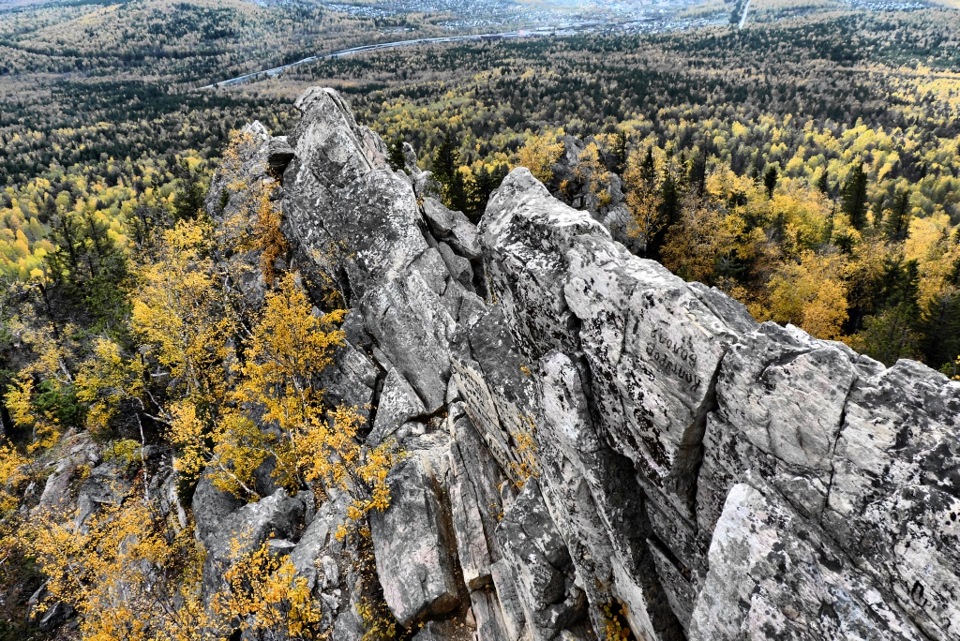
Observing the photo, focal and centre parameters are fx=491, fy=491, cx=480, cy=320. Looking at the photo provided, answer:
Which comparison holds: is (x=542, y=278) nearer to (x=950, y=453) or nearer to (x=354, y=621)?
(x=950, y=453)

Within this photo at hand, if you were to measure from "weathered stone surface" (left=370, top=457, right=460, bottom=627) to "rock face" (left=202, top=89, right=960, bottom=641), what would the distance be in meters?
0.10

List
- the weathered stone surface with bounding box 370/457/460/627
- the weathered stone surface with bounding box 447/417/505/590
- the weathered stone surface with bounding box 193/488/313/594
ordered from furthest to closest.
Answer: the weathered stone surface with bounding box 193/488/313/594 < the weathered stone surface with bounding box 370/457/460/627 < the weathered stone surface with bounding box 447/417/505/590

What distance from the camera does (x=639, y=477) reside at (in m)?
14.5

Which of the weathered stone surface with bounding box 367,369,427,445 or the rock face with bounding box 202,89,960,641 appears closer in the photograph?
the rock face with bounding box 202,89,960,641

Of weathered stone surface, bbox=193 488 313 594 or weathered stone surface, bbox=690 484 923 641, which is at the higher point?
weathered stone surface, bbox=690 484 923 641

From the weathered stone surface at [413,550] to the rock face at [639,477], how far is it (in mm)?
99

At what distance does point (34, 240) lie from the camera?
10812 centimetres

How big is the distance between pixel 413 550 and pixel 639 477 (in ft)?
44.8

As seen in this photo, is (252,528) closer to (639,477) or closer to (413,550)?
(413,550)

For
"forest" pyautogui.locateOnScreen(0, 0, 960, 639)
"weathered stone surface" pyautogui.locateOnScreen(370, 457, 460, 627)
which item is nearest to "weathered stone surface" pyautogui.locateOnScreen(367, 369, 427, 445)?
"forest" pyautogui.locateOnScreen(0, 0, 960, 639)

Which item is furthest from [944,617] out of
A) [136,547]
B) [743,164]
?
[743,164]

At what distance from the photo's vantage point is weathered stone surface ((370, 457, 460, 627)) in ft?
73.3

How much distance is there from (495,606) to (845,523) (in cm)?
1589

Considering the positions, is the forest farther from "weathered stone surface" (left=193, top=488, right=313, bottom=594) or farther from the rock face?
the rock face
